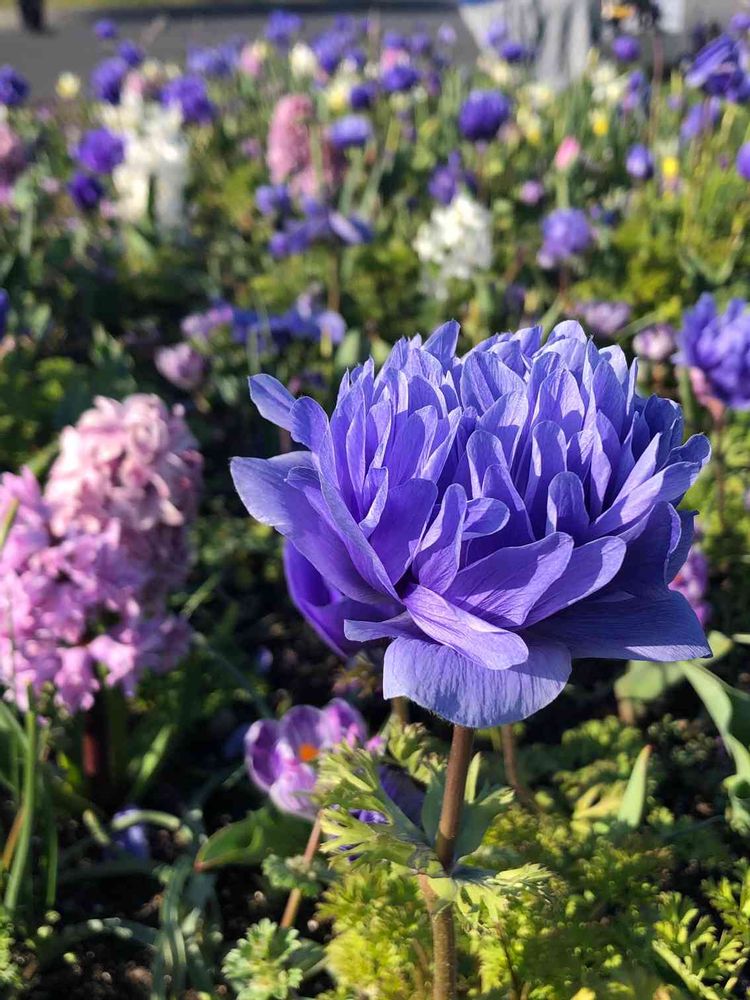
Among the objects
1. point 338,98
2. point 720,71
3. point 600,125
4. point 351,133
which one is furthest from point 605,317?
point 338,98

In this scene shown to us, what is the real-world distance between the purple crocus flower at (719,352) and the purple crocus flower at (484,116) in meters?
1.98

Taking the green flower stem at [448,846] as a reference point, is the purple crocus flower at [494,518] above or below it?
above

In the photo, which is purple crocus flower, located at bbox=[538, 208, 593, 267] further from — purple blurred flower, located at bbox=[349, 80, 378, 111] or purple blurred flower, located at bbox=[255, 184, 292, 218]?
purple blurred flower, located at bbox=[349, 80, 378, 111]

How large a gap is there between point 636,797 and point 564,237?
2.06 metres

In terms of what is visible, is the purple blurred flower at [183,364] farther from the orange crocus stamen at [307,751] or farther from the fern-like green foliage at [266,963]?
the fern-like green foliage at [266,963]

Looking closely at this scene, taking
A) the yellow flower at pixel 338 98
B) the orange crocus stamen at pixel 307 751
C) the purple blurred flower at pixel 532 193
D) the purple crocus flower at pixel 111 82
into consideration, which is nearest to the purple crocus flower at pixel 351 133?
the purple blurred flower at pixel 532 193

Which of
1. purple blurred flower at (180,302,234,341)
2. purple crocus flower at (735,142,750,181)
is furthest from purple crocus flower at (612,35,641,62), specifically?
purple blurred flower at (180,302,234,341)

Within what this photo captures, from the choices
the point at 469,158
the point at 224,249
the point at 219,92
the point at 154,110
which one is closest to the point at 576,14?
the point at 219,92

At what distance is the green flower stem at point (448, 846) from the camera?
67cm

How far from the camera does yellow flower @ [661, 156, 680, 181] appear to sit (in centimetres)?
358

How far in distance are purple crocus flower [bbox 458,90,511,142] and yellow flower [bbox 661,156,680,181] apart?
2.33ft

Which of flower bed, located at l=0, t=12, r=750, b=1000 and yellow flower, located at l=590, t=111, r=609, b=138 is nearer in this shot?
flower bed, located at l=0, t=12, r=750, b=1000

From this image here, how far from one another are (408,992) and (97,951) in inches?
25.5

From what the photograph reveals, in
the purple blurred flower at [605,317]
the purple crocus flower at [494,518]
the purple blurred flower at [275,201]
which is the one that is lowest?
the purple crocus flower at [494,518]
